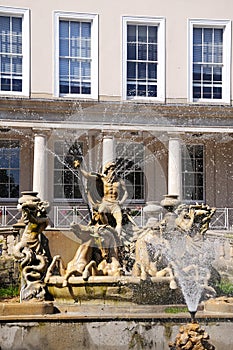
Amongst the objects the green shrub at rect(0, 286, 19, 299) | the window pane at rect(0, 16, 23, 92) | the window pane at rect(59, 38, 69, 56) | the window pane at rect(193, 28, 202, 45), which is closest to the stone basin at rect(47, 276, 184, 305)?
the green shrub at rect(0, 286, 19, 299)

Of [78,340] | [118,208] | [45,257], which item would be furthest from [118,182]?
[78,340]

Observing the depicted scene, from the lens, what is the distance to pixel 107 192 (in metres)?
16.5

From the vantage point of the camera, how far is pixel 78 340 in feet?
42.8

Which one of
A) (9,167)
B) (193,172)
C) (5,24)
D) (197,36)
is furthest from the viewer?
(193,172)

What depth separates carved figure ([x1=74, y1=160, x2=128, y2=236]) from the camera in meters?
16.3

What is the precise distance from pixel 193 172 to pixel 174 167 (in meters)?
2.82

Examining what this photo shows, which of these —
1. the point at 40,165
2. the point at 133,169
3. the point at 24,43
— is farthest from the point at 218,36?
the point at 40,165

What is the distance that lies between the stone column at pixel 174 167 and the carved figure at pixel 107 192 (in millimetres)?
14501

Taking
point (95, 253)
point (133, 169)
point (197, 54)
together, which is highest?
point (197, 54)

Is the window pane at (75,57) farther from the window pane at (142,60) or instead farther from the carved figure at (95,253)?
the carved figure at (95,253)

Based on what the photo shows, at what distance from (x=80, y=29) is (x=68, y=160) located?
5013 millimetres

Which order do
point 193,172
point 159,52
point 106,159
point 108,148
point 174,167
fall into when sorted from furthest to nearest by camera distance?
point 193,172 < point 159,52 < point 174,167 < point 108,148 < point 106,159

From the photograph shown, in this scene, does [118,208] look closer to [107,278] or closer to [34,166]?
[107,278]

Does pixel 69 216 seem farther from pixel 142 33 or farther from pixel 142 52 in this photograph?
pixel 142 33
